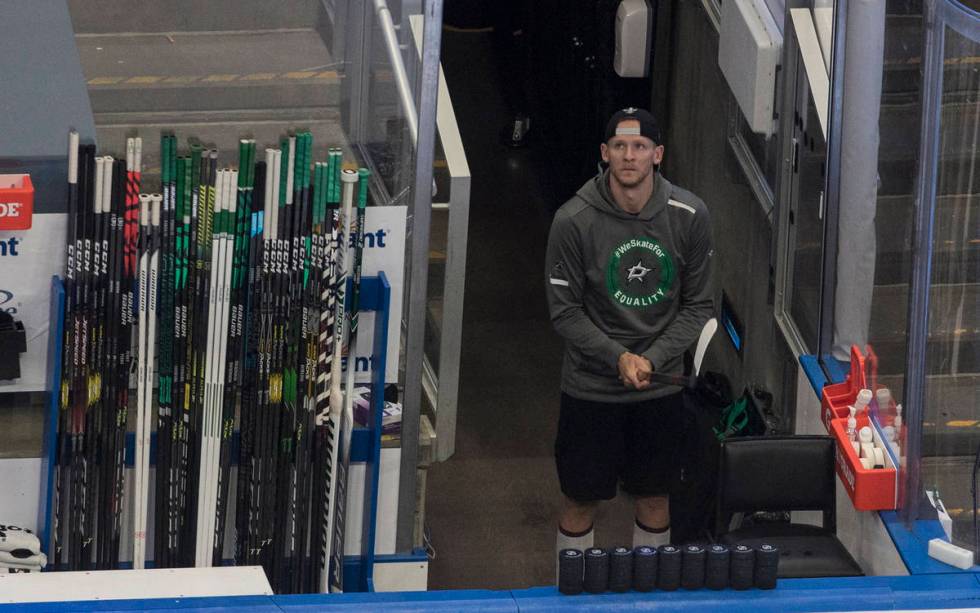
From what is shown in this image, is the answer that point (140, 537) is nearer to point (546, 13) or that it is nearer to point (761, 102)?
point (761, 102)

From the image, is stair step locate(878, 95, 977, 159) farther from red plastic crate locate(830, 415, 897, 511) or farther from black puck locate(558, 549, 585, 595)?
black puck locate(558, 549, 585, 595)

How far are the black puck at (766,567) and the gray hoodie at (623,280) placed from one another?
1184 mm

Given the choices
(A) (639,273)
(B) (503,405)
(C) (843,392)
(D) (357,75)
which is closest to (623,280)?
(A) (639,273)

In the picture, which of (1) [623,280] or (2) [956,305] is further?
(1) [623,280]

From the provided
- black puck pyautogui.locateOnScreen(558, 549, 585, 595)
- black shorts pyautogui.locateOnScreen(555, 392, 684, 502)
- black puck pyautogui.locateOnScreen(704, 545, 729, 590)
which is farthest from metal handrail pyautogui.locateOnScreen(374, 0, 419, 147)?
black puck pyautogui.locateOnScreen(704, 545, 729, 590)

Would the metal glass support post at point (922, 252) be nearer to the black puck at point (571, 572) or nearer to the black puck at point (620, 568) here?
the black puck at point (620, 568)

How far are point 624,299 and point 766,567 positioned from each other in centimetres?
136

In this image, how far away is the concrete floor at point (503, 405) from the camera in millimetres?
6953

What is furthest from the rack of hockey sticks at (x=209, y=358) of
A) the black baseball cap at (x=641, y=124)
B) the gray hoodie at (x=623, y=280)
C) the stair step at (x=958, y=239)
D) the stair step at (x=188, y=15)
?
the stair step at (x=958, y=239)

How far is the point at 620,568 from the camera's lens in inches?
186

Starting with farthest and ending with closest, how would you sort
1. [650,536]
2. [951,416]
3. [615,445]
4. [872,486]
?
[650,536]
[615,445]
[872,486]
[951,416]

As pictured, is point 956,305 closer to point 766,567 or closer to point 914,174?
point 914,174

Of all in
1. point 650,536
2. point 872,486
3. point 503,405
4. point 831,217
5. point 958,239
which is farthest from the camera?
point 503,405

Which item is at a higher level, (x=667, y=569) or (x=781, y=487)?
(x=781, y=487)
